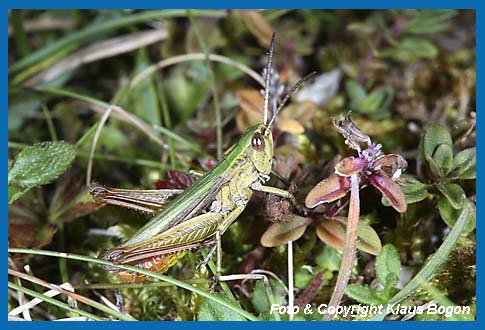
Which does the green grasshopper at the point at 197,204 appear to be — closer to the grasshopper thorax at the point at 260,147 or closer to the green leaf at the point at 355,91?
the grasshopper thorax at the point at 260,147

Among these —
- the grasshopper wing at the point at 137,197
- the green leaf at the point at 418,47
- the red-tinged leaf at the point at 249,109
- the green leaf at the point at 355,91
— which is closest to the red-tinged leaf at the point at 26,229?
the grasshopper wing at the point at 137,197

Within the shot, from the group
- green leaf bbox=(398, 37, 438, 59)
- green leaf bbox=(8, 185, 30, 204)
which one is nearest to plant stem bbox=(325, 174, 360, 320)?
green leaf bbox=(8, 185, 30, 204)

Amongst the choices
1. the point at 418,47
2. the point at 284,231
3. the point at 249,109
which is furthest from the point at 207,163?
the point at 418,47

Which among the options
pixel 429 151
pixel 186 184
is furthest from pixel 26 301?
pixel 429 151

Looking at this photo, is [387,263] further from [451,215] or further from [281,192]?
[281,192]

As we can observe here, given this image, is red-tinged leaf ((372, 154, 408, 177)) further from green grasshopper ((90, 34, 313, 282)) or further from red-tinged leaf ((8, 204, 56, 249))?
red-tinged leaf ((8, 204, 56, 249))

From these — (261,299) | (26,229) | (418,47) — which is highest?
(418,47)
